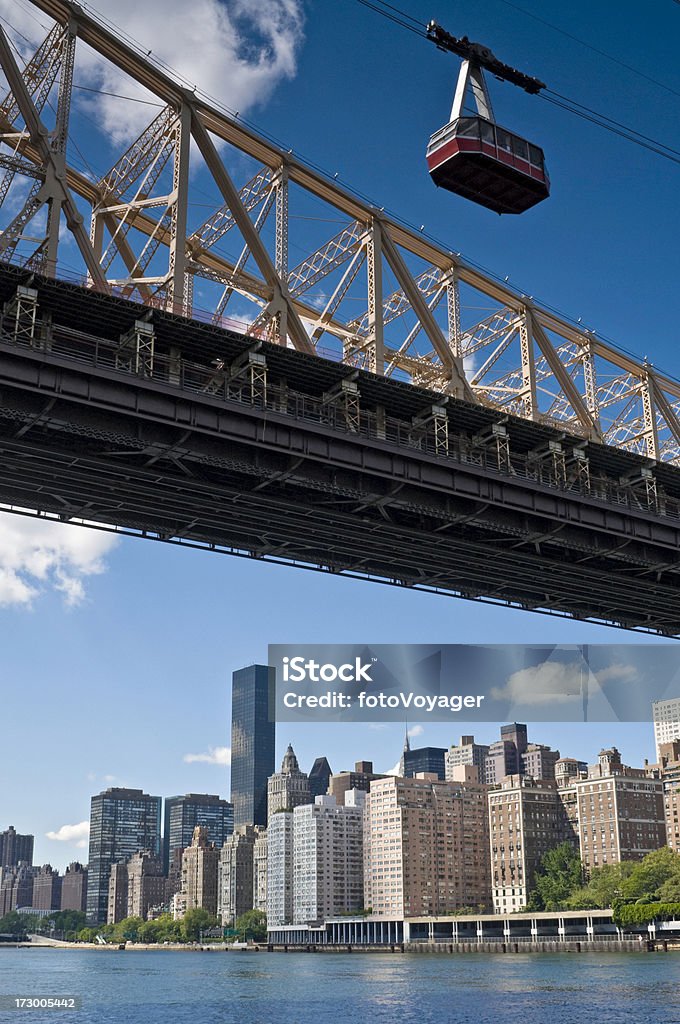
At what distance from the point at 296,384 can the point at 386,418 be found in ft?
11.2

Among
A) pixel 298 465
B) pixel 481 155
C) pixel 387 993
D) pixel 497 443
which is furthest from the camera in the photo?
pixel 387 993

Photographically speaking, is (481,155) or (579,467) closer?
(481,155)

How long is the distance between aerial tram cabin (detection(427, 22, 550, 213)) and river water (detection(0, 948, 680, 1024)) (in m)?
39.3

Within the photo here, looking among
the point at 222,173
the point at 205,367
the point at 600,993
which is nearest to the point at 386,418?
the point at 205,367

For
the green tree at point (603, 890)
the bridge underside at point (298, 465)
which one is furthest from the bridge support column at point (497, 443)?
the green tree at point (603, 890)

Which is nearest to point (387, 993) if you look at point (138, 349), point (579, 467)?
point (579, 467)

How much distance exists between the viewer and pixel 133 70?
43312mm

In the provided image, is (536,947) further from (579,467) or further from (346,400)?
(346,400)

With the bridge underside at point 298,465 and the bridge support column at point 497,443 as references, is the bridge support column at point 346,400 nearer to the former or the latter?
the bridge underside at point 298,465

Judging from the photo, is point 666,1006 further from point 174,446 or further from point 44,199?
point 44,199

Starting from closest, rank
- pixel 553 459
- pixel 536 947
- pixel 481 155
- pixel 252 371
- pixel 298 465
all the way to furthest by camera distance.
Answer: pixel 481 155 < pixel 252 371 < pixel 298 465 < pixel 553 459 < pixel 536 947

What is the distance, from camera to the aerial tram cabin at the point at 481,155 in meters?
35.3

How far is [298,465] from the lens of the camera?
132 feet

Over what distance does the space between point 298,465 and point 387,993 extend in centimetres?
5607
